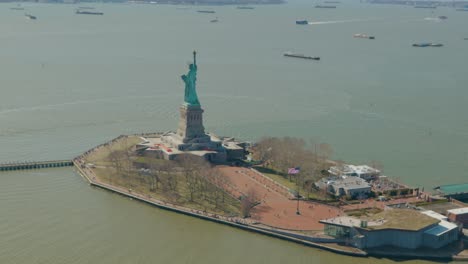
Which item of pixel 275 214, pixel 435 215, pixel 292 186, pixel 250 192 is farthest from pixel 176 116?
pixel 435 215

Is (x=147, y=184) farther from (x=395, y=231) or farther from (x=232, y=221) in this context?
(x=395, y=231)

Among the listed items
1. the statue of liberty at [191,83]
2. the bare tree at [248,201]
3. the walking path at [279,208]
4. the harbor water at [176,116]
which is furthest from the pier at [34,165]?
the bare tree at [248,201]

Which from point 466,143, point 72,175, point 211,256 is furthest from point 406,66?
point 211,256

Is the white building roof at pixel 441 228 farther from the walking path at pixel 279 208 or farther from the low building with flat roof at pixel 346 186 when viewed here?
the low building with flat roof at pixel 346 186

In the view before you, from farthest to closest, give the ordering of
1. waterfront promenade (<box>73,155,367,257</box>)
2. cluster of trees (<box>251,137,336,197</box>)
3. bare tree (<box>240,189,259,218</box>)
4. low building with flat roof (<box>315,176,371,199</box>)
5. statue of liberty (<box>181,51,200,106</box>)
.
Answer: statue of liberty (<box>181,51,200,106</box>), cluster of trees (<box>251,137,336,197</box>), low building with flat roof (<box>315,176,371,199</box>), bare tree (<box>240,189,259,218</box>), waterfront promenade (<box>73,155,367,257</box>)

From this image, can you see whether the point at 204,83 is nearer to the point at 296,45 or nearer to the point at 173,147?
the point at 173,147

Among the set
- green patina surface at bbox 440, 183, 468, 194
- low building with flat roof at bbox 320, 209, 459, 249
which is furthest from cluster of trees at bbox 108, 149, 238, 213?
green patina surface at bbox 440, 183, 468, 194

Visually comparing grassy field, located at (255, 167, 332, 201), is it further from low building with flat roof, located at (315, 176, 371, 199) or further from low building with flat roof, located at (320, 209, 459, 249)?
low building with flat roof, located at (320, 209, 459, 249)
